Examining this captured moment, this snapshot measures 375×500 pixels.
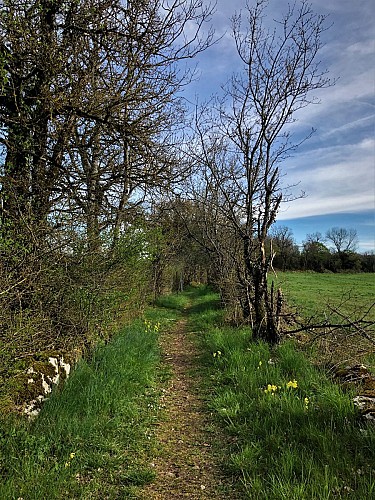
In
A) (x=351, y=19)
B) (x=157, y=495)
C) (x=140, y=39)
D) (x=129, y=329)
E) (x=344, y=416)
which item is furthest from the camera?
(x=129, y=329)

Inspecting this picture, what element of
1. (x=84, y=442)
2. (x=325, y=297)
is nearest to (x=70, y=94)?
(x=84, y=442)

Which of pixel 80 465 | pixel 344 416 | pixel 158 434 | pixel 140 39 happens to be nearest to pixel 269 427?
pixel 344 416

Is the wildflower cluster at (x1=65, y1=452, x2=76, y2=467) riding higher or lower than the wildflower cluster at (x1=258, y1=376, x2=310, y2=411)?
lower

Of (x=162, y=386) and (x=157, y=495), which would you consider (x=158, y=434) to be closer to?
(x=157, y=495)

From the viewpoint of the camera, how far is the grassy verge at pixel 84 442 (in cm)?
309

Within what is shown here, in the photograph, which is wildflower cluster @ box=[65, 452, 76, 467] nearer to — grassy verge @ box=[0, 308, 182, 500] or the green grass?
grassy verge @ box=[0, 308, 182, 500]

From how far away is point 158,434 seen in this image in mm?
4387

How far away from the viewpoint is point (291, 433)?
12.8 ft

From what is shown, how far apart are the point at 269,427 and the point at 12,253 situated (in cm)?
366

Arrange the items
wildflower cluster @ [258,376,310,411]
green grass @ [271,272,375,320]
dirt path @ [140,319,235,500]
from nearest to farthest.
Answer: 1. dirt path @ [140,319,235,500]
2. wildflower cluster @ [258,376,310,411]
3. green grass @ [271,272,375,320]

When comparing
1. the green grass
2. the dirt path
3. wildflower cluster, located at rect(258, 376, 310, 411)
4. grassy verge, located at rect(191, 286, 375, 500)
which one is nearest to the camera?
grassy verge, located at rect(191, 286, 375, 500)

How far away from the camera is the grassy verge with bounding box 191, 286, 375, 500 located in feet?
9.89

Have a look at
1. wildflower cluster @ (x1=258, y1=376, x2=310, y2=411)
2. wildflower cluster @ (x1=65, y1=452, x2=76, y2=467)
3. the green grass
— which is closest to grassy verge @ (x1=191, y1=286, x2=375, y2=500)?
wildflower cluster @ (x1=258, y1=376, x2=310, y2=411)

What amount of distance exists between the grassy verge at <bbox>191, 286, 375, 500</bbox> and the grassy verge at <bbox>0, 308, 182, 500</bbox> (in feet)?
3.38
